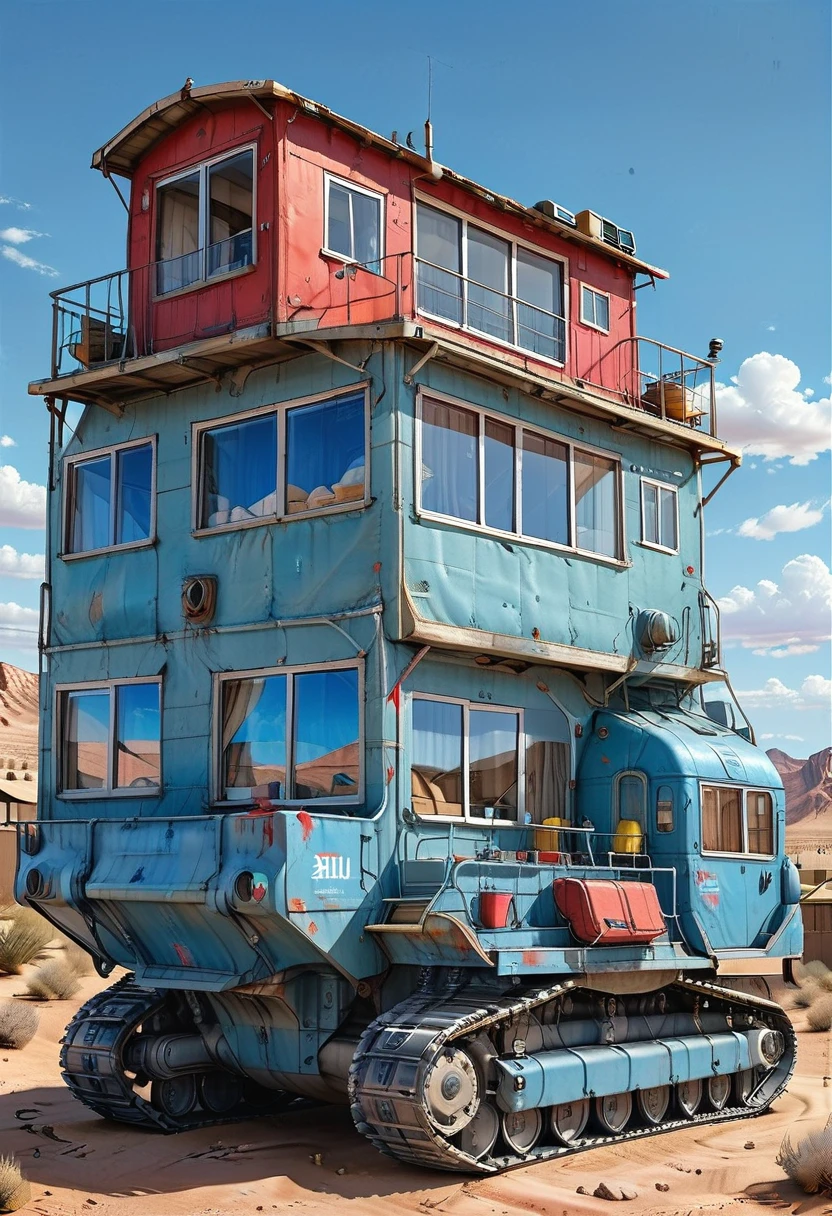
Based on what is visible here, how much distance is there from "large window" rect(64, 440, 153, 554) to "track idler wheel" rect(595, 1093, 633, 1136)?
797 centimetres

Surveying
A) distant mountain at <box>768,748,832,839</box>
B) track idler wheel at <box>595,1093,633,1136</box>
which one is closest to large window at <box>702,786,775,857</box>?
track idler wheel at <box>595,1093,633,1136</box>

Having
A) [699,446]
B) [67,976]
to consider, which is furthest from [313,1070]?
[67,976]

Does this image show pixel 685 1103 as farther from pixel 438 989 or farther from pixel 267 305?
pixel 267 305

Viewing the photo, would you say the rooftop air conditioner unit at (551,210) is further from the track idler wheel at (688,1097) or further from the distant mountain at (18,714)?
the distant mountain at (18,714)

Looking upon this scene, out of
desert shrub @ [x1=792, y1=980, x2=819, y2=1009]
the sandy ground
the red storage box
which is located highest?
the red storage box

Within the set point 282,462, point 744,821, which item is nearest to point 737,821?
point 744,821

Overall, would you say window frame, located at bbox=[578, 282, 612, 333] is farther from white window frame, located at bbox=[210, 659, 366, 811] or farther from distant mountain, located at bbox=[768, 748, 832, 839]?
distant mountain, located at bbox=[768, 748, 832, 839]

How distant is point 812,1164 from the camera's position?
11.6 m

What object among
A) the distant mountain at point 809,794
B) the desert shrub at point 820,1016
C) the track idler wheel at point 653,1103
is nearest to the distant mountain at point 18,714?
the distant mountain at point 809,794

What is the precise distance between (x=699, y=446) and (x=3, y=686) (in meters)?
103

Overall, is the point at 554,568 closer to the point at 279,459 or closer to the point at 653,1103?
the point at 279,459

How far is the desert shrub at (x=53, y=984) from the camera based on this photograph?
23344 mm

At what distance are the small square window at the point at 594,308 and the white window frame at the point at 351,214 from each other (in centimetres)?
352

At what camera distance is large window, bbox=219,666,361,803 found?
1427 centimetres
